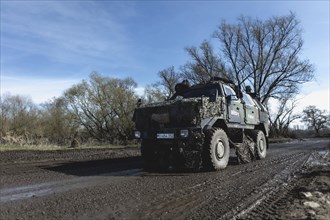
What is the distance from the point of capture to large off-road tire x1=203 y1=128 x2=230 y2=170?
10156 millimetres

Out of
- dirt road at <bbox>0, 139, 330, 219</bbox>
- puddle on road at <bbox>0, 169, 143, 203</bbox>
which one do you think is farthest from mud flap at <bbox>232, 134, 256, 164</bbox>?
puddle on road at <bbox>0, 169, 143, 203</bbox>

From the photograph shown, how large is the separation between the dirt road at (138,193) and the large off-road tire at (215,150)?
1.14ft

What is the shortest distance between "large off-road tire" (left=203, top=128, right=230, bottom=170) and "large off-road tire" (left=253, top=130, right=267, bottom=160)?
319cm

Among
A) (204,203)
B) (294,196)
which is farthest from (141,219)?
(294,196)

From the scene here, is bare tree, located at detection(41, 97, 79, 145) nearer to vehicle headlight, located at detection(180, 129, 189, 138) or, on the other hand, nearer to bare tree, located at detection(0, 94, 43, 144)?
bare tree, located at detection(0, 94, 43, 144)

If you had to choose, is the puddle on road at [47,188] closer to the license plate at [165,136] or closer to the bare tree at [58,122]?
the license plate at [165,136]

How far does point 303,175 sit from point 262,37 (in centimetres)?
4186

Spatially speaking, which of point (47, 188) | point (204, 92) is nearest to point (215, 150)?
point (204, 92)

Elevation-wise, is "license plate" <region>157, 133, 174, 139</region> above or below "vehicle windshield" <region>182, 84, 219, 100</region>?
below

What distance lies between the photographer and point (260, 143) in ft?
46.2

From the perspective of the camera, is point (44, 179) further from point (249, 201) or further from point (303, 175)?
point (303, 175)

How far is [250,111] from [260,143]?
1.39 meters

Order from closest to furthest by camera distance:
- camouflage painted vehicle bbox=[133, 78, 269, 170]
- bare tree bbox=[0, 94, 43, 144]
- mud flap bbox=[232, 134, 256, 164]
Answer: camouflage painted vehicle bbox=[133, 78, 269, 170], mud flap bbox=[232, 134, 256, 164], bare tree bbox=[0, 94, 43, 144]

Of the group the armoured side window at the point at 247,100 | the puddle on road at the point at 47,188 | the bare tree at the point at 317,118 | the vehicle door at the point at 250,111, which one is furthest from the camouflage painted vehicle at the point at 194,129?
the bare tree at the point at 317,118
